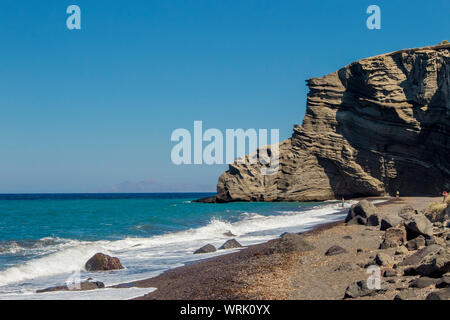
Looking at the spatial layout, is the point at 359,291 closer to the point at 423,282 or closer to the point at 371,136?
the point at 423,282

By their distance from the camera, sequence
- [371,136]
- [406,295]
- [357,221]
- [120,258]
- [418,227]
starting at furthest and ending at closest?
[371,136]
[357,221]
[120,258]
[418,227]
[406,295]

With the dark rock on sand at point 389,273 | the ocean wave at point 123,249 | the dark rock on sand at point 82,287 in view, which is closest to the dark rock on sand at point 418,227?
the dark rock on sand at point 389,273

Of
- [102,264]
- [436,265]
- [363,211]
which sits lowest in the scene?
[102,264]

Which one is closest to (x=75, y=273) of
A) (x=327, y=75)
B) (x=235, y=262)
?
(x=235, y=262)

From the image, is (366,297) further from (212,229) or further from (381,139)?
(381,139)

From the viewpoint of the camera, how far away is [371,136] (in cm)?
6297

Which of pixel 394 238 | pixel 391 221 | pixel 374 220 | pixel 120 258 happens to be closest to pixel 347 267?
pixel 394 238

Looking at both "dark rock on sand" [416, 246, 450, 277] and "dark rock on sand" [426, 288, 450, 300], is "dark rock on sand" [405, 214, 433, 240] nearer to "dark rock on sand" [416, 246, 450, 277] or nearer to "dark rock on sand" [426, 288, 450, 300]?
"dark rock on sand" [416, 246, 450, 277]

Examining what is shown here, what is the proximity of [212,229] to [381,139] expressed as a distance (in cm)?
4151

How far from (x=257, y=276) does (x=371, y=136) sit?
184 ft

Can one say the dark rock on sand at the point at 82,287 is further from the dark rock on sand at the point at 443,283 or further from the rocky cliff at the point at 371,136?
the rocky cliff at the point at 371,136

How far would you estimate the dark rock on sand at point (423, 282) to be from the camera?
7890 millimetres

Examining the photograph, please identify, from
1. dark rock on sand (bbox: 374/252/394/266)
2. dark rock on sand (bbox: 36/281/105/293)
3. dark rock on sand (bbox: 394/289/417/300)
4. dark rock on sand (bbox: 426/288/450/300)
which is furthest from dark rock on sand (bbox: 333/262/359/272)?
dark rock on sand (bbox: 36/281/105/293)

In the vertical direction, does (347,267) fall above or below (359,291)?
below
